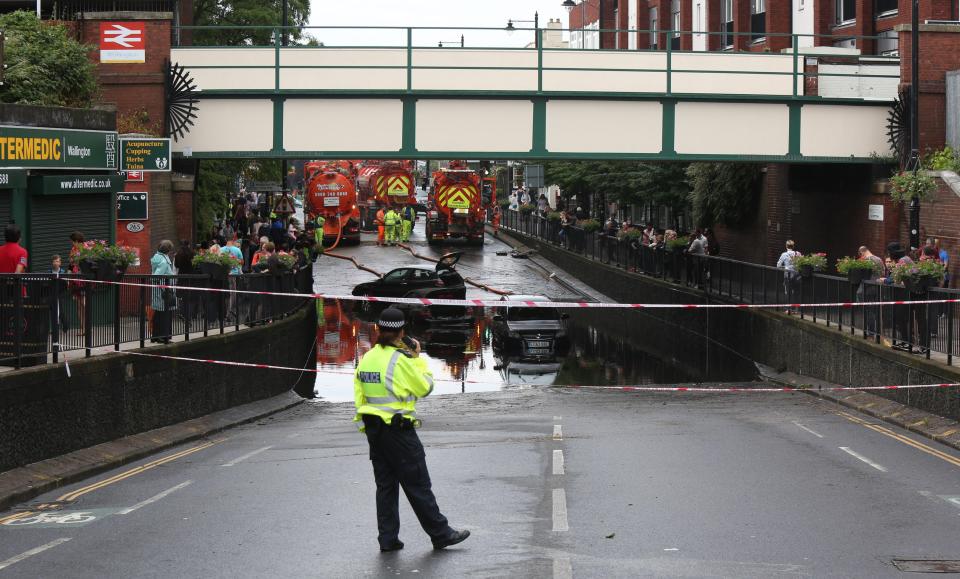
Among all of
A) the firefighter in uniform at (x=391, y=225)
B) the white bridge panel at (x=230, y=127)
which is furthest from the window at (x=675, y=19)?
the white bridge panel at (x=230, y=127)

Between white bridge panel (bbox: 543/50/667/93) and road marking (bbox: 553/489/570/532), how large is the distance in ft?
69.1

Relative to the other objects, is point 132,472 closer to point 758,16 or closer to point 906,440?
point 906,440

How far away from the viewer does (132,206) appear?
90.5 ft

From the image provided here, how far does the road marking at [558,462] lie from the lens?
42.8ft

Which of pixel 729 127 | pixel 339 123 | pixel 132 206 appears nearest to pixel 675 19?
pixel 729 127

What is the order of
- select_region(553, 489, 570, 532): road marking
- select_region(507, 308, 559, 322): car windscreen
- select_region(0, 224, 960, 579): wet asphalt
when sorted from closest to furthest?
select_region(0, 224, 960, 579): wet asphalt, select_region(553, 489, 570, 532): road marking, select_region(507, 308, 559, 322): car windscreen

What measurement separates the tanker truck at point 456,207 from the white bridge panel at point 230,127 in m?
26.1

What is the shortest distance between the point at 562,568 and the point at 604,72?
80.1 feet

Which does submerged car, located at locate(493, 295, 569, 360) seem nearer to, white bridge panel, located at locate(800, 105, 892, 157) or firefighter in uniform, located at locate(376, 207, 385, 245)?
white bridge panel, located at locate(800, 105, 892, 157)

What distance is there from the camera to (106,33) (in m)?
30.5

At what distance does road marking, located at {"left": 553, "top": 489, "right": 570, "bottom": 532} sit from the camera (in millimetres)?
10180

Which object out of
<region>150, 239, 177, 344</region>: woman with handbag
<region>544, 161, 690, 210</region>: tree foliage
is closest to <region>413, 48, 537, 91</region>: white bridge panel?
<region>150, 239, 177, 344</region>: woman with handbag

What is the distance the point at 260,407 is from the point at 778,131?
1653 cm

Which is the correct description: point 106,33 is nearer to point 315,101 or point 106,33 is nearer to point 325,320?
point 315,101
